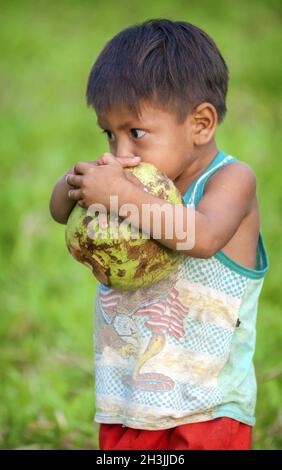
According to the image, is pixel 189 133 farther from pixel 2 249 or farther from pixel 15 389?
pixel 2 249

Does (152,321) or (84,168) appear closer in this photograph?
(84,168)

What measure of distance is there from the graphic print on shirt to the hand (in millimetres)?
421

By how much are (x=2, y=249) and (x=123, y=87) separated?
324 centimetres

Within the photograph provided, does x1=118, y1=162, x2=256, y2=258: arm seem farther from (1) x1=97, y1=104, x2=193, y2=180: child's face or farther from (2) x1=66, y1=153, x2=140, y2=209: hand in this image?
(1) x1=97, y1=104, x2=193, y2=180: child's face

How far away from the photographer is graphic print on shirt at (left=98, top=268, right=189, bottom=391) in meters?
2.67

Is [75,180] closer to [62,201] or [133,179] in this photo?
[133,179]

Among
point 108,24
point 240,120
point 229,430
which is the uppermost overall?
point 108,24

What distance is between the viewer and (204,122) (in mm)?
2719

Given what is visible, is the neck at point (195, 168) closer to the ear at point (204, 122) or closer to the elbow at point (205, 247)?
the ear at point (204, 122)

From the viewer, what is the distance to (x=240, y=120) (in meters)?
→ 7.56

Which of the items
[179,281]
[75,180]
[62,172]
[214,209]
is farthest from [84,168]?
[62,172]

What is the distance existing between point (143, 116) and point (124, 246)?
0.46 m

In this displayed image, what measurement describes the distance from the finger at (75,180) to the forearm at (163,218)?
0.15 meters
